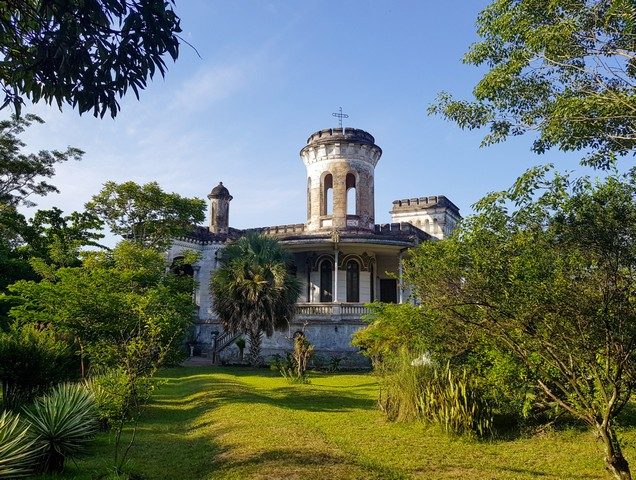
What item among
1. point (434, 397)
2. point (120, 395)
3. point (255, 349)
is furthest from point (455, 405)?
point (255, 349)

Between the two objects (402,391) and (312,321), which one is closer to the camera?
(402,391)

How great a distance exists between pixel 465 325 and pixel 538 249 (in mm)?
2157

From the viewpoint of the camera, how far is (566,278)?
22.0 feet

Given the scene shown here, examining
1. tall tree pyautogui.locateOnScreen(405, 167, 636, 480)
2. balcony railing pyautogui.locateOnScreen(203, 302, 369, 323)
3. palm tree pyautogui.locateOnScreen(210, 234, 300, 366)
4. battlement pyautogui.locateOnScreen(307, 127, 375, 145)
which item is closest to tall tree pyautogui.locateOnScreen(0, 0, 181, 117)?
tall tree pyautogui.locateOnScreen(405, 167, 636, 480)

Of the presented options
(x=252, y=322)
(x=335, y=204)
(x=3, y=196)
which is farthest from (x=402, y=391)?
(x=3, y=196)

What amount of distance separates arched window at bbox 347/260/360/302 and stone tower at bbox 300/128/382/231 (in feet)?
8.14

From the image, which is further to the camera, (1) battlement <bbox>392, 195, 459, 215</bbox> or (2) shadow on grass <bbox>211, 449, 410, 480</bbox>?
(1) battlement <bbox>392, 195, 459, 215</bbox>

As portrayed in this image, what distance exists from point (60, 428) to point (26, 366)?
499 cm

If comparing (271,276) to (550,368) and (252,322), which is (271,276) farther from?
(550,368)

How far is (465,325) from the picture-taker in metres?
8.51

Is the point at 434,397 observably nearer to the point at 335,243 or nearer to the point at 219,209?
the point at 335,243

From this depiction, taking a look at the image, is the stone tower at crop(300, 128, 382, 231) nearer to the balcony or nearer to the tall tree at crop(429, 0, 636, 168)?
the balcony

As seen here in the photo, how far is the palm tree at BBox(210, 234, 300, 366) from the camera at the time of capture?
77.2 ft

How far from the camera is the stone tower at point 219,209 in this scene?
3588 cm
